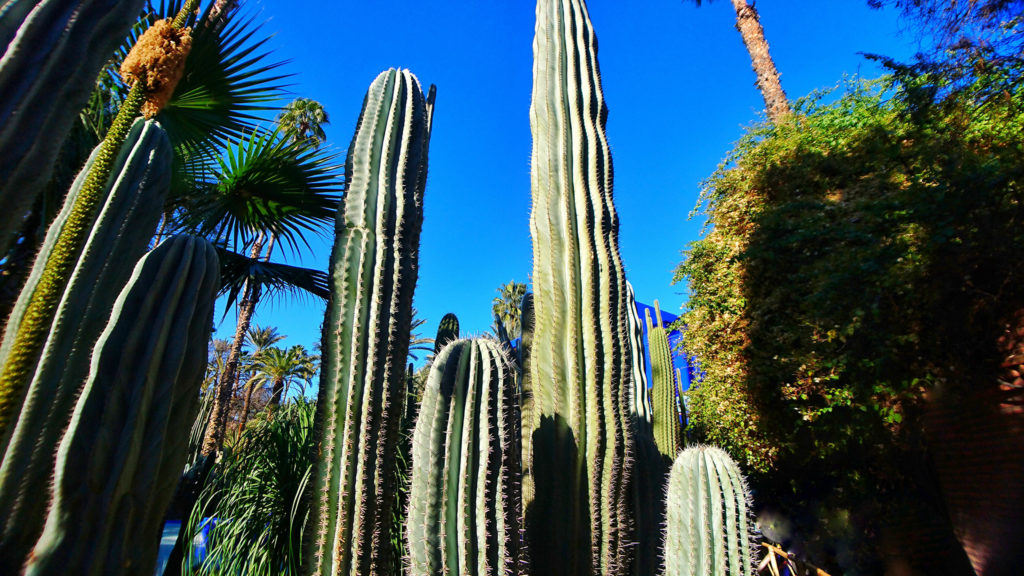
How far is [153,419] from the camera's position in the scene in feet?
5.54

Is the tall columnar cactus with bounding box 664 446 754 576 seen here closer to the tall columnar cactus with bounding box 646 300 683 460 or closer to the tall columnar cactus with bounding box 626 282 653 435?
the tall columnar cactus with bounding box 626 282 653 435

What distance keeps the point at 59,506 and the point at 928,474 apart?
6.46 m

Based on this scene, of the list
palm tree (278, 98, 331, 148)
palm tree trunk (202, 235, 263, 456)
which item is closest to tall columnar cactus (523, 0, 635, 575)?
palm tree trunk (202, 235, 263, 456)

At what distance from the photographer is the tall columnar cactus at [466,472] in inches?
57.4

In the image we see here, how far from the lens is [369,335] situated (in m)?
1.95

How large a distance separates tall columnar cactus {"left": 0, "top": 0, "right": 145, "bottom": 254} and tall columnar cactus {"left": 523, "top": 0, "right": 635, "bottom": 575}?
193cm

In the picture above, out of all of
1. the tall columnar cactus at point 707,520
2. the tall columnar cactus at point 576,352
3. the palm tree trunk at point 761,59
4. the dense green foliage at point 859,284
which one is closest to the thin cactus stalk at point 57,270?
the tall columnar cactus at point 576,352

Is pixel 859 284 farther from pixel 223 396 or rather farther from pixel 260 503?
pixel 223 396

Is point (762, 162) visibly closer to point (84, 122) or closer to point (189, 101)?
point (189, 101)

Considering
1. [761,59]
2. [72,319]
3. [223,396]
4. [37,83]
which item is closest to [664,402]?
[72,319]

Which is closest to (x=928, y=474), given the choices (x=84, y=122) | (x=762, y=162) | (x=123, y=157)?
(x=762, y=162)

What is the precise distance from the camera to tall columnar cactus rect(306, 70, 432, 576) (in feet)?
5.52

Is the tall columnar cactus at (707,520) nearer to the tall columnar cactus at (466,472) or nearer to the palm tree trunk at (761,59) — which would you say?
the tall columnar cactus at (466,472)

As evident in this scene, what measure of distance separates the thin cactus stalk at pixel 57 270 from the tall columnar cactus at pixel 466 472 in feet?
5.18
